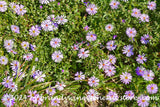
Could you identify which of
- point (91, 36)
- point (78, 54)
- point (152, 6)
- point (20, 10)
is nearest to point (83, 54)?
point (78, 54)

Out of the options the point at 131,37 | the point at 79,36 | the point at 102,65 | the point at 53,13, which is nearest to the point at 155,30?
the point at 131,37

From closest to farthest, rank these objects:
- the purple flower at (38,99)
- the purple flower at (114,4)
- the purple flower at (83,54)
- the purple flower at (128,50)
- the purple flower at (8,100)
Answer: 1. the purple flower at (8,100)
2. the purple flower at (38,99)
3. the purple flower at (83,54)
4. the purple flower at (128,50)
5. the purple flower at (114,4)

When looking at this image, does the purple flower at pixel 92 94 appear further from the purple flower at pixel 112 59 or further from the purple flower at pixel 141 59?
the purple flower at pixel 141 59

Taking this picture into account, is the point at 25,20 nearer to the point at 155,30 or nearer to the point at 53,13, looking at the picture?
the point at 53,13

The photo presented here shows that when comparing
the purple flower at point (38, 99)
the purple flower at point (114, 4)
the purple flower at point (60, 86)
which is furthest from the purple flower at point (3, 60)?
the purple flower at point (114, 4)

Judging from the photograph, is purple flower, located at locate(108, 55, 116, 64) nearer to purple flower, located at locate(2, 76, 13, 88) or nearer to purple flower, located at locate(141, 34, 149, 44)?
purple flower, located at locate(141, 34, 149, 44)

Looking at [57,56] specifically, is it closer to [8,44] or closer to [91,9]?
[8,44]
